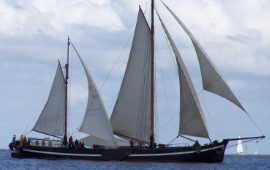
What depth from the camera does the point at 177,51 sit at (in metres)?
79.3

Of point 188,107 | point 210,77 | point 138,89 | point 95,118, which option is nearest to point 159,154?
point 188,107

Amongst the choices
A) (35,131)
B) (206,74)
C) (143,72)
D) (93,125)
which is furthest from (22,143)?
(206,74)

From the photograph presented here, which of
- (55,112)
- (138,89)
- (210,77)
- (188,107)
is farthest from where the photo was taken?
(55,112)

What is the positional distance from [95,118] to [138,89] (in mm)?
5528

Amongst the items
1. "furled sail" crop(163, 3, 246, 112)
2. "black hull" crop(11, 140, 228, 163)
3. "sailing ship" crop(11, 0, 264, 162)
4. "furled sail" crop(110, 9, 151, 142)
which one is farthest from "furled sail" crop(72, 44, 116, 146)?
"furled sail" crop(163, 3, 246, 112)

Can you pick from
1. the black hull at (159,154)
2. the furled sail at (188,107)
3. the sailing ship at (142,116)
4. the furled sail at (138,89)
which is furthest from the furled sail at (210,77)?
the black hull at (159,154)

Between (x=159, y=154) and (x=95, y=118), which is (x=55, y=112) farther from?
(x=159, y=154)

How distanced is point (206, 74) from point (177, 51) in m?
4.14

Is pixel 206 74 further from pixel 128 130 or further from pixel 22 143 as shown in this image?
pixel 22 143

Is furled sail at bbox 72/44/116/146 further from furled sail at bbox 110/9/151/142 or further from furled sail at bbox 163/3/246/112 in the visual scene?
furled sail at bbox 163/3/246/112

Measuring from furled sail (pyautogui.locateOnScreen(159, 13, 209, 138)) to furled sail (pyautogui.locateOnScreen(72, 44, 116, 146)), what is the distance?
7.92m

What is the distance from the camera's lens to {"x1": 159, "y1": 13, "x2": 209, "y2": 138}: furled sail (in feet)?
259

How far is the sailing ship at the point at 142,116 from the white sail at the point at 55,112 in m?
2.87

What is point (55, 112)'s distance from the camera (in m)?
90.9
